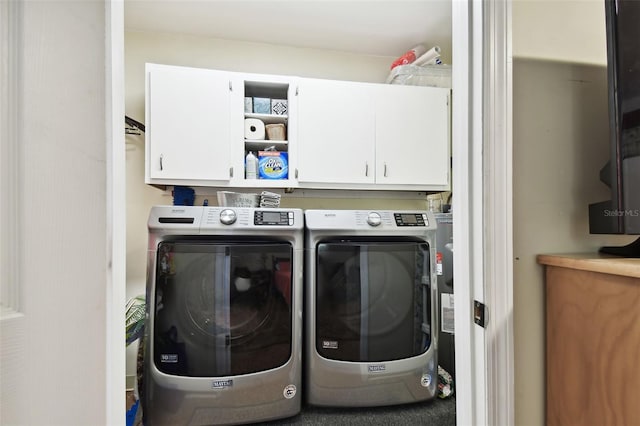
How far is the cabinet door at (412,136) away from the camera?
1887 millimetres

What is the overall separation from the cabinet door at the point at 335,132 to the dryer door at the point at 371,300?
1.66ft

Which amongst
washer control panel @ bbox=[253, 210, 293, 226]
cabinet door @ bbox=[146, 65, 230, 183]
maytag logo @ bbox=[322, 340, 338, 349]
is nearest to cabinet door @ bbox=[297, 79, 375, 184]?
washer control panel @ bbox=[253, 210, 293, 226]

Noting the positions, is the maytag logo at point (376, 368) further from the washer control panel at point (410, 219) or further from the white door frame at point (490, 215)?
the white door frame at point (490, 215)

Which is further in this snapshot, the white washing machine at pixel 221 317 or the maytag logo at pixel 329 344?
the maytag logo at pixel 329 344

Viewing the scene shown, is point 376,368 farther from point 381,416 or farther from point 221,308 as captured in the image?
point 221,308

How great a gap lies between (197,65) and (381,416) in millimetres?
2384

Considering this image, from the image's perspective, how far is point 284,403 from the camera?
1407 millimetres

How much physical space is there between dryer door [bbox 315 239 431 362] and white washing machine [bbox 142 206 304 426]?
0.14 m

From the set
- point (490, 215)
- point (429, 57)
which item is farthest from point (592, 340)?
point (429, 57)

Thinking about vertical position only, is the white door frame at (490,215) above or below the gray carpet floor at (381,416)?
above

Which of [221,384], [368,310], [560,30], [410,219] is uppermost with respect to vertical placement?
[560,30]

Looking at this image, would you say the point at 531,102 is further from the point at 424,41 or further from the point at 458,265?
the point at 424,41

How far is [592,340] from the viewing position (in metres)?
0.59

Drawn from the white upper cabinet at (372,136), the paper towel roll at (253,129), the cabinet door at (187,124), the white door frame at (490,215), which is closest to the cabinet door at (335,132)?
the white upper cabinet at (372,136)
